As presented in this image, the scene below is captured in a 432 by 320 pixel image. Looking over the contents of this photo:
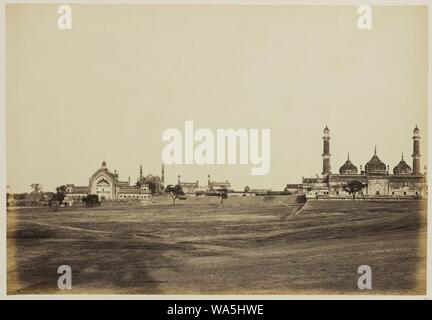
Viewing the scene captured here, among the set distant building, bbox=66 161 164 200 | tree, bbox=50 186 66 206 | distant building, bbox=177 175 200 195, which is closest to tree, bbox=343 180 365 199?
distant building, bbox=177 175 200 195

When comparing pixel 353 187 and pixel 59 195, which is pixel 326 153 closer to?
pixel 353 187

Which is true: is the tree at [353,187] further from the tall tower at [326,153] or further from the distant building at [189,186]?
the distant building at [189,186]

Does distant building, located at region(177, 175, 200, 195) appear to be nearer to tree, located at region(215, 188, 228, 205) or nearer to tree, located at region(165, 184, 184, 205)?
tree, located at region(165, 184, 184, 205)

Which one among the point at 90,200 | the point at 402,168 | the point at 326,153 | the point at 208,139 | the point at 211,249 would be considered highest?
the point at 208,139

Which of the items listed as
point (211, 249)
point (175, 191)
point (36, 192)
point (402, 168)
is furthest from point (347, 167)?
point (36, 192)

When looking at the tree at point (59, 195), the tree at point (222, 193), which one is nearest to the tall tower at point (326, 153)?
the tree at point (222, 193)
